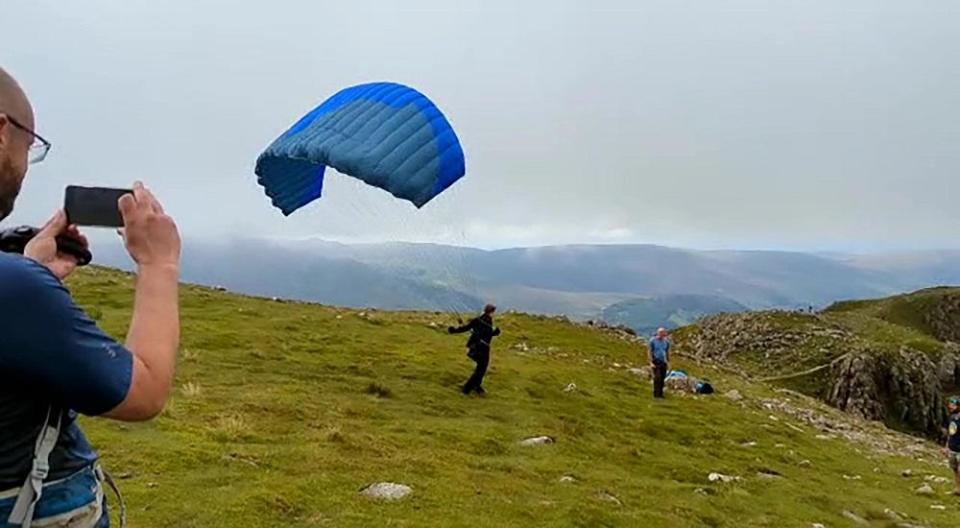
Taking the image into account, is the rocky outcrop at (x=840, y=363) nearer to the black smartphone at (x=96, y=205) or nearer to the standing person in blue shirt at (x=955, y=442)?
the standing person in blue shirt at (x=955, y=442)

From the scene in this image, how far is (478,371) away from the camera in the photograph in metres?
22.5

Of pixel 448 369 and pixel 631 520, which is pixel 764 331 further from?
pixel 631 520

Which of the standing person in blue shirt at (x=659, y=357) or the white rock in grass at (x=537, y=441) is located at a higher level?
the standing person in blue shirt at (x=659, y=357)

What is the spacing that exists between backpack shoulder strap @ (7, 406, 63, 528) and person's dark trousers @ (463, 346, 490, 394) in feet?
63.5

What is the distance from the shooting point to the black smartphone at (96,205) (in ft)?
9.90

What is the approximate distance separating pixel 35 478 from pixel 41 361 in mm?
478

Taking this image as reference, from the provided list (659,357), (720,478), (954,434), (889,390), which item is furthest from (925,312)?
(720,478)

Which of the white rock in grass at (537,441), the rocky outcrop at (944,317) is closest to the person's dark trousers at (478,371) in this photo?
the white rock in grass at (537,441)

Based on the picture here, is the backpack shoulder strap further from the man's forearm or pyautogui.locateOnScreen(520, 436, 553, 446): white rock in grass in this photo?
pyautogui.locateOnScreen(520, 436, 553, 446): white rock in grass

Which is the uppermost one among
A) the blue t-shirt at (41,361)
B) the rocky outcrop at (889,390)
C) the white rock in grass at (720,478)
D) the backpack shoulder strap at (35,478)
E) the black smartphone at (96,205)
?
the black smartphone at (96,205)

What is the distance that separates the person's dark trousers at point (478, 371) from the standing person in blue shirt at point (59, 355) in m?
19.1

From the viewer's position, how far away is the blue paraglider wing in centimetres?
1833

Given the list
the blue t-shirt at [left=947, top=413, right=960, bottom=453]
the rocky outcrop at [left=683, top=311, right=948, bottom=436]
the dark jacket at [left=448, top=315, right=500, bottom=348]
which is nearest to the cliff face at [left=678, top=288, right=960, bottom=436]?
the rocky outcrop at [left=683, top=311, right=948, bottom=436]

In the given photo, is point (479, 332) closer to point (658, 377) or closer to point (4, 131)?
point (658, 377)
